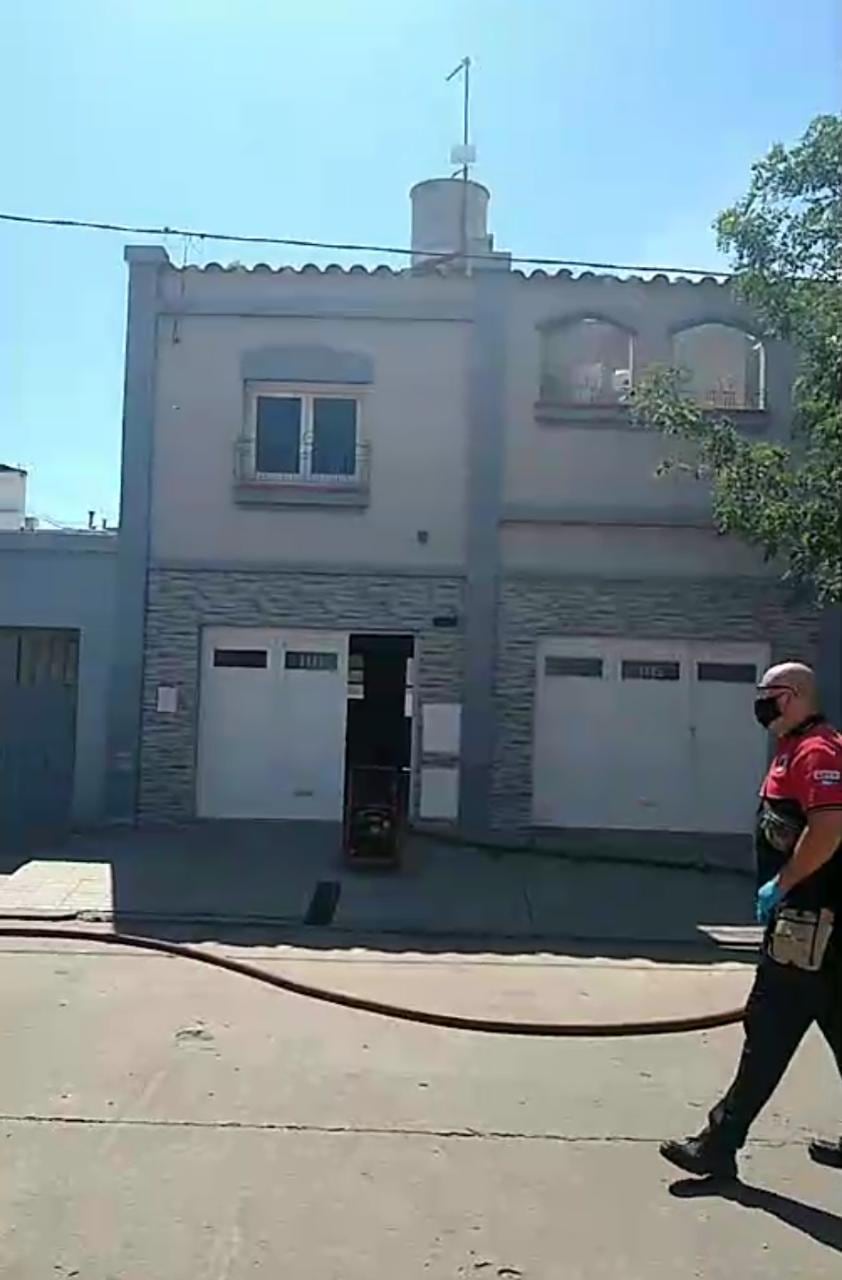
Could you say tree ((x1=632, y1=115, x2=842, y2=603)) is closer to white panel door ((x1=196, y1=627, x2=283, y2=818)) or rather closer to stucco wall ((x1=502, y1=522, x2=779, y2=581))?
stucco wall ((x1=502, y1=522, x2=779, y2=581))

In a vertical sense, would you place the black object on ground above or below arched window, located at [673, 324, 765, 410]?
below

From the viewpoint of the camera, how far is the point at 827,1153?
5.24 metres

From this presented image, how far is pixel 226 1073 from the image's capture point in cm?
621

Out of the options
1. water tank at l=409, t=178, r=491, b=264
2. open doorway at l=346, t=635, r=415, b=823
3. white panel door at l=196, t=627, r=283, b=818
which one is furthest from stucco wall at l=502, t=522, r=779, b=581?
water tank at l=409, t=178, r=491, b=264

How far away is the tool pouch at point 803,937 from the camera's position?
15.9 ft

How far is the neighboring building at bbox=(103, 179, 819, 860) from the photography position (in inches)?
616

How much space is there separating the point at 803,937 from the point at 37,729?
12233 mm

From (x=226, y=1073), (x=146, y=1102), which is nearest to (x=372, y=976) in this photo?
(x=226, y=1073)

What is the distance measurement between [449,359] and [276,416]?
2.18m

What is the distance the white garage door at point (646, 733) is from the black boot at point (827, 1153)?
1032cm

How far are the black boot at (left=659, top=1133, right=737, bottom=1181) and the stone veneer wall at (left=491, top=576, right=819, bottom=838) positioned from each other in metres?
10.5

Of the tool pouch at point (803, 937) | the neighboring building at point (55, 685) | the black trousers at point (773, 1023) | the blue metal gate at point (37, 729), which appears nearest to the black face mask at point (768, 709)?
the tool pouch at point (803, 937)

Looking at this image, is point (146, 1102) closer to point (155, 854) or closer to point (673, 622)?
point (155, 854)

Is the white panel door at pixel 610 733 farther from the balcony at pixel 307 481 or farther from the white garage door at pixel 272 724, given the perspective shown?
the balcony at pixel 307 481
